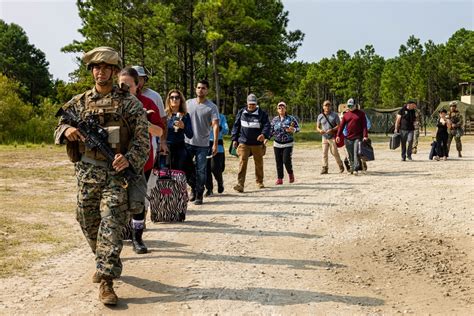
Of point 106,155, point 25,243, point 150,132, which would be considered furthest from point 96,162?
point 25,243

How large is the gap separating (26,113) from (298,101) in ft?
175

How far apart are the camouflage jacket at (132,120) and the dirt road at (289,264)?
1.17 meters

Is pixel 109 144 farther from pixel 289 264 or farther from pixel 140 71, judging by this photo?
pixel 289 264

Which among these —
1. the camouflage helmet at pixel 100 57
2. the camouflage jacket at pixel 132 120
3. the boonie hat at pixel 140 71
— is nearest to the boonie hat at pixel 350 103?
the boonie hat at pixel 140 71

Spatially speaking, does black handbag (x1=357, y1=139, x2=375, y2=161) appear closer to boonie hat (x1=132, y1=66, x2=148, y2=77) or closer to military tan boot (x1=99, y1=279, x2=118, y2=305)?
boonie hat (x1=132, y1=66, x2=148, y2=77)

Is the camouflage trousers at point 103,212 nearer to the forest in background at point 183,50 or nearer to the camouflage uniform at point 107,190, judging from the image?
the camouflage uniform at point 107,190

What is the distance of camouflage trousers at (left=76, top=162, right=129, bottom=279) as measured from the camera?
4.21 m

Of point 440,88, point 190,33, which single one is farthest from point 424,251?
point 440,88

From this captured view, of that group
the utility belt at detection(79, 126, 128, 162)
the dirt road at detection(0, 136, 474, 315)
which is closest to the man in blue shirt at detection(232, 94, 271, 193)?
the dirt road at detection(0, 136, 474, 315)

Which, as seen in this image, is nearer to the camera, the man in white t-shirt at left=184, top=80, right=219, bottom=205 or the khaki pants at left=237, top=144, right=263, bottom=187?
the man in white t-shirt at left=184, top=80, right=219, bottom=205

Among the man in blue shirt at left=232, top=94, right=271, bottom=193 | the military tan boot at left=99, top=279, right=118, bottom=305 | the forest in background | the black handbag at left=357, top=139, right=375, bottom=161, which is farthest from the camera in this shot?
the forest in background

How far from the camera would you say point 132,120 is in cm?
445

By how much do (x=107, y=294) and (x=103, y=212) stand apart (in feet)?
2.08

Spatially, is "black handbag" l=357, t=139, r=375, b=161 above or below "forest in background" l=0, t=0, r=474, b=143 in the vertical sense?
below
